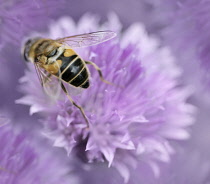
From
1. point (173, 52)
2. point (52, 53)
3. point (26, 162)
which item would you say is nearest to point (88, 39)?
point (52, 53)

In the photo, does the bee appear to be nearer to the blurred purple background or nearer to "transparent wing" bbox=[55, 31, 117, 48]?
"transparent wing" bbox=[55, 31, 117, 48]

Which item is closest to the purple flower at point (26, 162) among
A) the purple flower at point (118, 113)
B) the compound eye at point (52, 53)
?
the purple flower at point (118, 113)

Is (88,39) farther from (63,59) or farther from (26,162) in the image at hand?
(26,162)

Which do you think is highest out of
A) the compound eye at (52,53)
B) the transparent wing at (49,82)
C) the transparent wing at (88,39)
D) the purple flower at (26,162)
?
the transparent wing at (88,39)

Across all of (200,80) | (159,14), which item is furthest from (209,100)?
(159,14)

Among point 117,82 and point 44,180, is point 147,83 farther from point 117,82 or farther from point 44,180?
point 44,180

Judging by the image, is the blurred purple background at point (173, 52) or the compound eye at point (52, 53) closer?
the compound eye at point (52, 53)

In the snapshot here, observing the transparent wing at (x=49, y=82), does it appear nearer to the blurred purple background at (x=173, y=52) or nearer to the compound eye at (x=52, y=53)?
the compound eye at (x=52, y=53)
